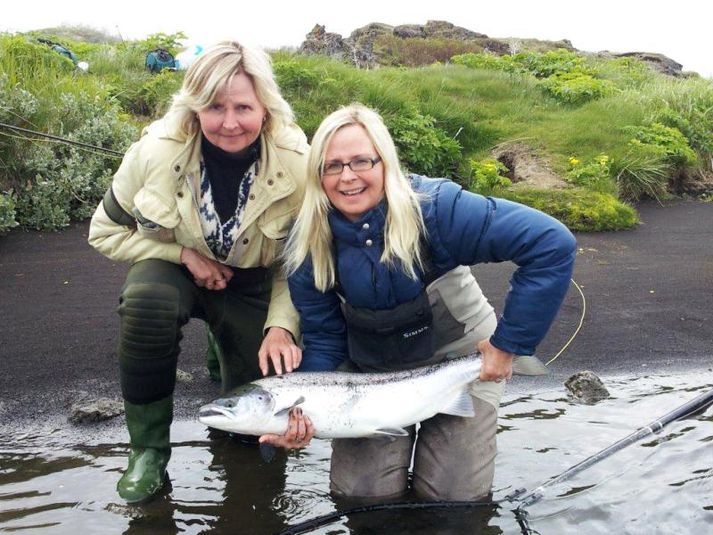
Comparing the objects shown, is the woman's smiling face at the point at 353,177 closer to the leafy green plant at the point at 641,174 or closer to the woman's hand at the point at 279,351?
the woman's hand at the point at 279,351

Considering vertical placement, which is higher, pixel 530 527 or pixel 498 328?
pixel 498 328

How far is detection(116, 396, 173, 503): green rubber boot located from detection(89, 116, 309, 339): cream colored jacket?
2.49 ft

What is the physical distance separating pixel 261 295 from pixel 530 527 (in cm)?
194

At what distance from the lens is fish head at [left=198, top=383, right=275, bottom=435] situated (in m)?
3.94

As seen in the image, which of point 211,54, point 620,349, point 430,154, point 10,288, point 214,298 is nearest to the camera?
point 211,54

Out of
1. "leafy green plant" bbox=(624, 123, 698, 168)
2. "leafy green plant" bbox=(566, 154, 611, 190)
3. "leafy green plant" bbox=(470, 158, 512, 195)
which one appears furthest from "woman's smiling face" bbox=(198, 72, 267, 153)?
"leafy green plant" bbox=(624, 123, 698, 168)

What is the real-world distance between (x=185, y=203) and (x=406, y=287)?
124 centimetres

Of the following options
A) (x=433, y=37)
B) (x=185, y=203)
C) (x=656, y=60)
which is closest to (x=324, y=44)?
(x=433, y=37)

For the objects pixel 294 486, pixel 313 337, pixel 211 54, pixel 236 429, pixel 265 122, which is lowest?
pixel 294 486

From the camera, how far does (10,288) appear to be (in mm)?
7828

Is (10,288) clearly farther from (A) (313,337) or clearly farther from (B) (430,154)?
(B) (430,154)

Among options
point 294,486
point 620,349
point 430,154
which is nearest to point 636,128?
point 430,154

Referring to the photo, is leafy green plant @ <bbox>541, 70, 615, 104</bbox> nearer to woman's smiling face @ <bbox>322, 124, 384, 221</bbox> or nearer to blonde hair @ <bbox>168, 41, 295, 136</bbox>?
blonde hair @ <bbox>168, 41, 295, 136</bbox>

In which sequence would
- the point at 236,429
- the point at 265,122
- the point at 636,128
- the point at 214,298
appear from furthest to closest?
the point at 636,128
the point at 214,298
the point at 265,122
the point at 236,429
